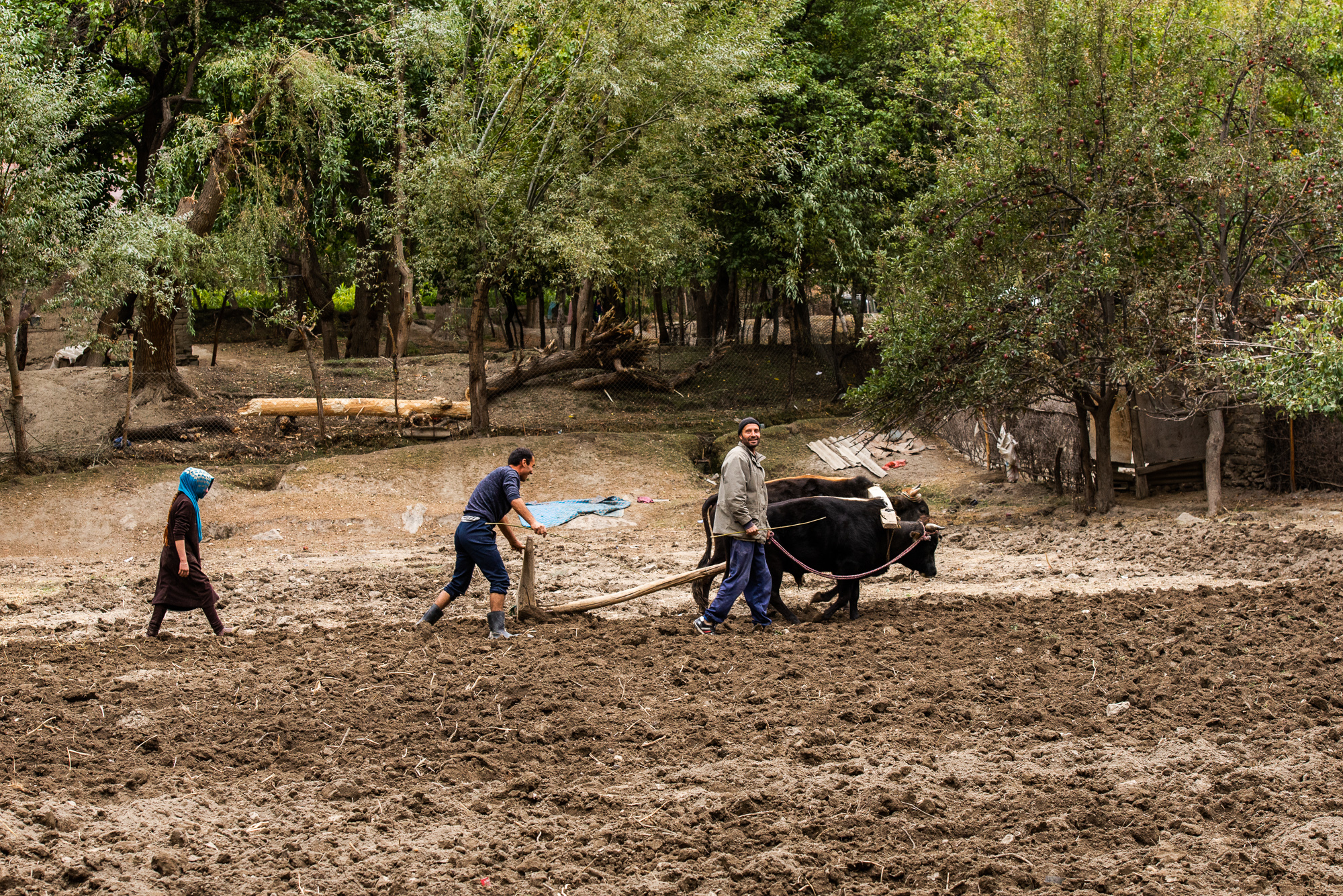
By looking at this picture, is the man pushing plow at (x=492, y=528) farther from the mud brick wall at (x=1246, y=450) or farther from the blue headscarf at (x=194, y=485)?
the mud brick wall at (x=1246, y=450)

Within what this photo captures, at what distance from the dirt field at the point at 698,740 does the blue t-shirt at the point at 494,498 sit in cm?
101

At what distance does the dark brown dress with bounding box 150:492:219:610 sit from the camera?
9.10 metres

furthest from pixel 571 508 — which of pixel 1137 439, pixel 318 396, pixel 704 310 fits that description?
pixel 704 310

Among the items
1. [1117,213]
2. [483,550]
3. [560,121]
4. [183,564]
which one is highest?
[560,121]

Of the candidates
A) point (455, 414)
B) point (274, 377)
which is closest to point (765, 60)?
point (455, 414)

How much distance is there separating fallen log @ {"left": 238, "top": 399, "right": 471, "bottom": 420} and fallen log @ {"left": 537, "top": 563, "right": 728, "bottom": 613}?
39.3ft

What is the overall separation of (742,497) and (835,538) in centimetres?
112

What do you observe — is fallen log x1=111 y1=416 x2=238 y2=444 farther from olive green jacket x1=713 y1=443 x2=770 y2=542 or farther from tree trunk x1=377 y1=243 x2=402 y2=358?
olive green jacket x1=713 y1=443 x2=770 y2=542

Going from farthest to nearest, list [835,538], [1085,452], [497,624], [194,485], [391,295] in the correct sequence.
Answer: [391,295] < [1085,452] < [835,538] < [194,485] < [497,624]

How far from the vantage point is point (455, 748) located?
643 cm

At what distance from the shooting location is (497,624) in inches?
347

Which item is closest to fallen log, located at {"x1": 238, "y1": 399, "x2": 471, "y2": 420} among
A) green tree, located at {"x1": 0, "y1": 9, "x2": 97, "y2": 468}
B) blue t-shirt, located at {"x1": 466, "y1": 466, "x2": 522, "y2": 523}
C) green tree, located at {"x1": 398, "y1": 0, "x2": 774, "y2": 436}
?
green tree, located at {"x1": 398, "y1": 0, "x2": 774, "y2": 436}

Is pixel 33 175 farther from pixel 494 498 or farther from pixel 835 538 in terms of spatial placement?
pixel 835 538

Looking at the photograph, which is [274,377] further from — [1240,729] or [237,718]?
[1240,729]
